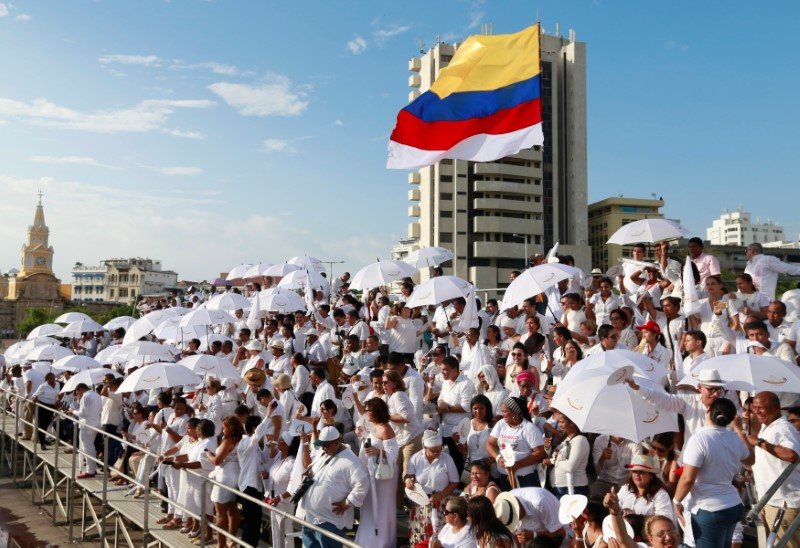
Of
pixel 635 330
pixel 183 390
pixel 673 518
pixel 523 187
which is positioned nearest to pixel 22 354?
pixel 183 390

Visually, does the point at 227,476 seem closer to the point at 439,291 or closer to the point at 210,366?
the point at 210,366

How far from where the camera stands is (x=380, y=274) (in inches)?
540

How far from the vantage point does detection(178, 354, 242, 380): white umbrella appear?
35.2 feet

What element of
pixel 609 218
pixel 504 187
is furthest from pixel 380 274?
pixel 609 218

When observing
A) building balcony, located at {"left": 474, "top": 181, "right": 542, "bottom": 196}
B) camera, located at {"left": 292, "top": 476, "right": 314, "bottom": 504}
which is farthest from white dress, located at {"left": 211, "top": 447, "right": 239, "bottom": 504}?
building balcony, located at {"left": 474, "top": 181, "right": 542, "bottom": 196}

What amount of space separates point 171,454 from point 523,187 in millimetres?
65111

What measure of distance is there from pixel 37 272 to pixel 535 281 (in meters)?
151

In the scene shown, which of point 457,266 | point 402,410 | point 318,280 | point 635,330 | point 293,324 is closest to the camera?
point 402,410

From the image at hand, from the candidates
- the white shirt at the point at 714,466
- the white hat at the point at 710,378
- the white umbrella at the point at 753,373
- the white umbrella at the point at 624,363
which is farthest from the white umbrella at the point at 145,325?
the white shirt at the point at 714,466

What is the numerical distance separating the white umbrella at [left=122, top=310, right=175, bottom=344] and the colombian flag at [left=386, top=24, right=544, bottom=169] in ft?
26.4

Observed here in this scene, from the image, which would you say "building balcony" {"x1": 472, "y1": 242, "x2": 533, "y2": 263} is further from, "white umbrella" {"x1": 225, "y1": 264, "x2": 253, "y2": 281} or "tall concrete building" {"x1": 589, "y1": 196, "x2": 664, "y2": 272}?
"white umbrella" {"x1": 225, "y1": 264, "x2": 253, "y2": 281}

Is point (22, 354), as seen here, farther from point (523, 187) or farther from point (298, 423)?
point (523, 187)

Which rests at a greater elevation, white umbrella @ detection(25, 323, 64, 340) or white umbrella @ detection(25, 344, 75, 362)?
white umbrella @ detection(25, 323, 64, 340)

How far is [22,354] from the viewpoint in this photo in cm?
1775
